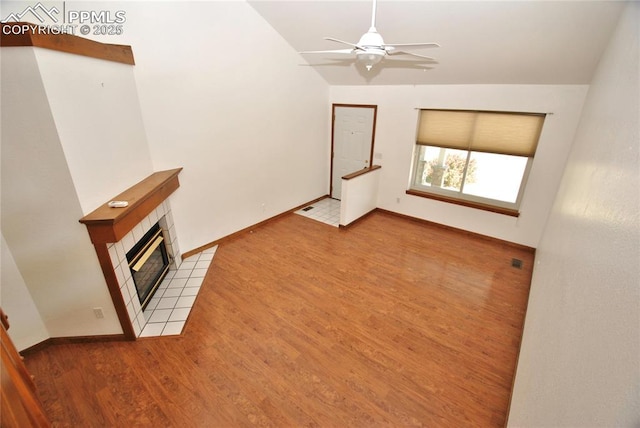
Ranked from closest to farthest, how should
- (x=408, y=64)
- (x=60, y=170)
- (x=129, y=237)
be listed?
(x=60, y=170)
(x=129, y=237)
(x=408, y=64)

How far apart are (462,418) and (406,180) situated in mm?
3871

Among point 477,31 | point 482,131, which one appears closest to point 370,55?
point 477,31

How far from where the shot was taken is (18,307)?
2.36 m

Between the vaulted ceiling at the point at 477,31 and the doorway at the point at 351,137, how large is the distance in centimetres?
112

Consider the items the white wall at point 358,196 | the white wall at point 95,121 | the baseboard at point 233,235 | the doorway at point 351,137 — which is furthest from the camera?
the doorway at point 351,137

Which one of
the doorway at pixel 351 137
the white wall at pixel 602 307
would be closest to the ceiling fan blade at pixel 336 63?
the doorway at pixel 351 137

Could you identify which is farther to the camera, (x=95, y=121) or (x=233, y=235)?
(x=233, y=235)

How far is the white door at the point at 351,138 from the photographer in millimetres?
5489

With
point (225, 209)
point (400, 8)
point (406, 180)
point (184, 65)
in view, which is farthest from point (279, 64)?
point (406, 180)

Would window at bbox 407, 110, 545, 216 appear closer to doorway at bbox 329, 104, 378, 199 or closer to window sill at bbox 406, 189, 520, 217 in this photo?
window sill at bbox 406, 189, 520, 217

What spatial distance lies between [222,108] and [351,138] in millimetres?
2776

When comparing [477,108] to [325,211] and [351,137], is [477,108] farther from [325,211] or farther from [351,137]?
[325,211]

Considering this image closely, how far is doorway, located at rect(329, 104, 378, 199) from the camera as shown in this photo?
5461mm

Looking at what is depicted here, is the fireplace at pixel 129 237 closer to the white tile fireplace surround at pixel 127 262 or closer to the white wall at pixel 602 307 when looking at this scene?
the white tile fireplace surround at pixel 127 262
